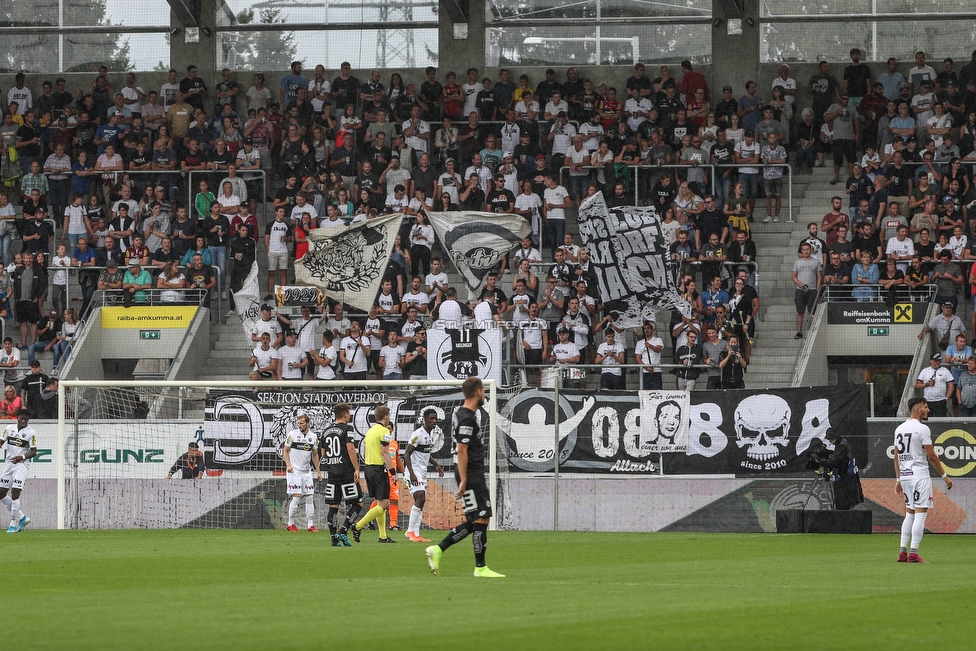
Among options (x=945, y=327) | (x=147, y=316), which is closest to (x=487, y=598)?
(x=945, y=327)

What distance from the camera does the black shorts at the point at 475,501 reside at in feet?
40.7

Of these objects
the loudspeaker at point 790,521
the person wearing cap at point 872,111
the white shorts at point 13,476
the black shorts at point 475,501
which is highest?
the person wearing cap at point 872,111

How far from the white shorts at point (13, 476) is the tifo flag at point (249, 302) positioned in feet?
19.2

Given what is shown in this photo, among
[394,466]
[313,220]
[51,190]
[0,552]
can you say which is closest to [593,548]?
[394,466]

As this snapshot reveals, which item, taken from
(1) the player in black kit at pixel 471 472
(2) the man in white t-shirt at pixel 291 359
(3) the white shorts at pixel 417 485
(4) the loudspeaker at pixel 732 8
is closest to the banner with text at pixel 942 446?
(3) the white shorts at pixel 417 485

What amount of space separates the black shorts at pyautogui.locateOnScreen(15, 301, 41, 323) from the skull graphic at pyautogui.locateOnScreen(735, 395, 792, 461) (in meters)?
15.4

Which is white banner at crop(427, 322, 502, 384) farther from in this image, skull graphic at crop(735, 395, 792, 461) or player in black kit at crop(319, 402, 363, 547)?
player in black kit at crop(319, 402, 363, 547)

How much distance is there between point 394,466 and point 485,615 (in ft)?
41.0

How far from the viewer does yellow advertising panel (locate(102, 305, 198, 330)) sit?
2961 centimetres

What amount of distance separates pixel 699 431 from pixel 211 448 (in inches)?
345

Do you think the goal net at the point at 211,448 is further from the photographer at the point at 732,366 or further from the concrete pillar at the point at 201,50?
the concrete pillar at the point at 201,50

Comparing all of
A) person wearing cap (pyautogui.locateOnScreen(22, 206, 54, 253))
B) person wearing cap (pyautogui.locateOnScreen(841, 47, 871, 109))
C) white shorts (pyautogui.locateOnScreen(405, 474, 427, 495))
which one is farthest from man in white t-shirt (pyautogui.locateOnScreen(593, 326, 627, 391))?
person wearing cap (pyautogui.locateOnScreen(22, 206, 54, 253))

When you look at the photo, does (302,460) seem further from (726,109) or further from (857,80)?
(857,80)

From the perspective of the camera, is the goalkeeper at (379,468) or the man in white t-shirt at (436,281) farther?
the man in white t-shirt at (436,281)
